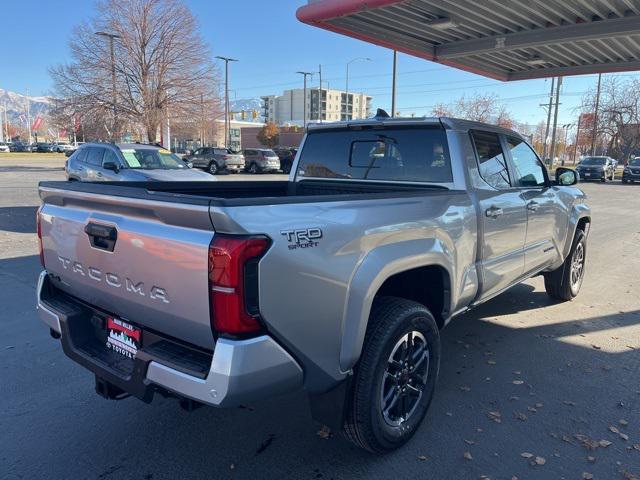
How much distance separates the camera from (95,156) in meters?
11.7

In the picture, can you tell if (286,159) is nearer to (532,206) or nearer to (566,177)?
(566,177)

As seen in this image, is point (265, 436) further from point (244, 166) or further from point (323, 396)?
point (244, 166)

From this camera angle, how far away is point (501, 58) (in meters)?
8.70

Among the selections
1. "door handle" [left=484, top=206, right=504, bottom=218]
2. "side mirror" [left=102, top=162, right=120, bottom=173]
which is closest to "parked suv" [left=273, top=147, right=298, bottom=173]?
"side mirror" [left=102, top=162, right=120, bottom=173]

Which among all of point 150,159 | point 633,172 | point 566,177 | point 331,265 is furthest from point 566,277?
point 633,172

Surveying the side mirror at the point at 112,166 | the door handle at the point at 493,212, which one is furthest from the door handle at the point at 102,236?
the side mirror at the point at 112,166

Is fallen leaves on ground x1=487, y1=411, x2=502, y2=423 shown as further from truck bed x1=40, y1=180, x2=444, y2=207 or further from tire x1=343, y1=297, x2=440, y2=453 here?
truck bed x1=40, y1=180, x2=444, y2=207

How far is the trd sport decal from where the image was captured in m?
2.13

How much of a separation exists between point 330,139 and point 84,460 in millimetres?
3048

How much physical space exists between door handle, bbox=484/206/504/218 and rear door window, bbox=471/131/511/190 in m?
0.21

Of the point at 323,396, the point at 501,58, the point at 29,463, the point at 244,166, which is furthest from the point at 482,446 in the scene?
the point at 244,166

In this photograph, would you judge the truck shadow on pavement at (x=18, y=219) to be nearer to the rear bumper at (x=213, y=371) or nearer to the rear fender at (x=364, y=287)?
the rear bumper at (x=213, y=371)

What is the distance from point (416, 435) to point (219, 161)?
30117 millimetres

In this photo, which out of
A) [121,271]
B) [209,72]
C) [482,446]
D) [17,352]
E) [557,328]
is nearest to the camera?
[121,271]
